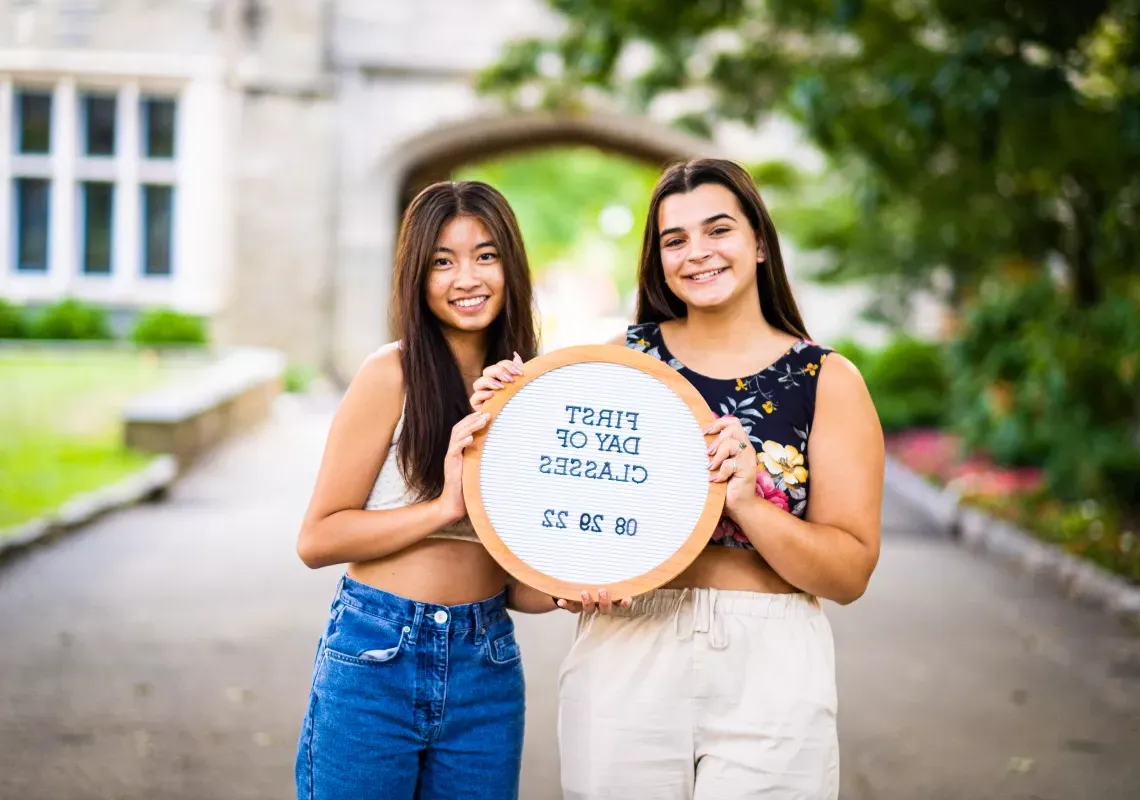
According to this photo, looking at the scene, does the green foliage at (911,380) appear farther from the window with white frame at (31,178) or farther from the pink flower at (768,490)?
the pink flower at (768,490)

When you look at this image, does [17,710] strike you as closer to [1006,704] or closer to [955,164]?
[1006,704]

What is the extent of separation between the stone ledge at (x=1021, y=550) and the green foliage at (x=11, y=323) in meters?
11.7

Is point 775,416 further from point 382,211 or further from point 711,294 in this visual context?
point 382,211

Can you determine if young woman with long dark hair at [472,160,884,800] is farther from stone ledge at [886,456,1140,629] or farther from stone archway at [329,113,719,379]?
stone archway at [329,113,719,379]

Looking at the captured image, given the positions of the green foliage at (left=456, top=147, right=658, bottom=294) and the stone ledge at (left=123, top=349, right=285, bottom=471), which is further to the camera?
the green foliage at (left=456, top=147, right=658, bottom=294)

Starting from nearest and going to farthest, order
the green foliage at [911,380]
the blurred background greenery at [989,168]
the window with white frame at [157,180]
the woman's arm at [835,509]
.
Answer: the woman's arm at [835,509] < the blurred background greenery at [989,168] < the green foliage at [911,380] < the window with white frame at [157,180]

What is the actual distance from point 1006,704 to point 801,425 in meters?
3.50

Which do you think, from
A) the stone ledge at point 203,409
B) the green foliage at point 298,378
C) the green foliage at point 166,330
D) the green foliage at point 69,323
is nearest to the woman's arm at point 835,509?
the stone ledge at point 203,409

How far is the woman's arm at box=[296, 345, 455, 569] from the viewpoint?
95.0 inches

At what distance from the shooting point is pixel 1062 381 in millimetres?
8766

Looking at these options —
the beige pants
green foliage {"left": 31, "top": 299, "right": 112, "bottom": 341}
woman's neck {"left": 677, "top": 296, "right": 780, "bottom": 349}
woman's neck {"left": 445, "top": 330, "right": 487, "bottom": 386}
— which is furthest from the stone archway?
the beige pants

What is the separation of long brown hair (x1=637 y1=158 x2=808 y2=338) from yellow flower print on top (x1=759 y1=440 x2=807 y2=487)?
0.94ft

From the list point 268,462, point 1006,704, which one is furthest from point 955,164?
point 268,462

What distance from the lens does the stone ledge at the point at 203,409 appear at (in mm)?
11102
